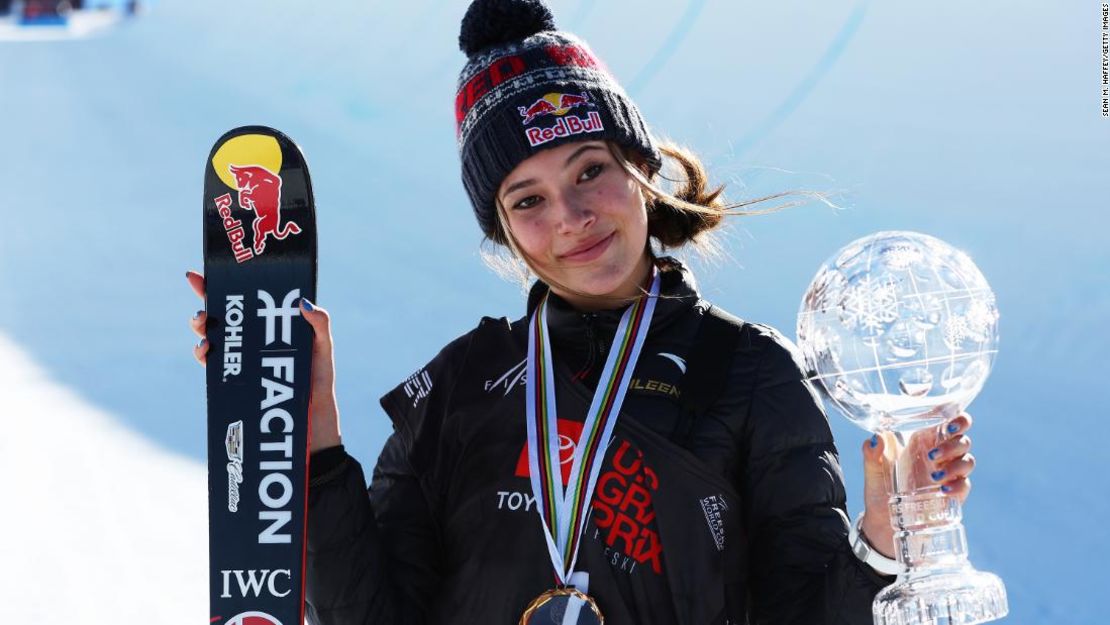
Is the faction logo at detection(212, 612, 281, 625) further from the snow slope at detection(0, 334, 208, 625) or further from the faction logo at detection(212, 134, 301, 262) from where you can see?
the snow slope at detection(0, 334, 208, 625)

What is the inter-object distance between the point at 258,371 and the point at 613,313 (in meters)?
0.57

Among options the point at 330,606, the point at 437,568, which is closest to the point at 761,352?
the point at 437,568

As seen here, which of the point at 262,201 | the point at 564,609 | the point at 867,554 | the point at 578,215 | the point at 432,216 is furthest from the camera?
the point at 432,216

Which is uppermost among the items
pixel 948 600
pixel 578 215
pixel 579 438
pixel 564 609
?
pixel 578 215

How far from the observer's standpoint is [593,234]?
2012 mm

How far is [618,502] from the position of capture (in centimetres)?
195

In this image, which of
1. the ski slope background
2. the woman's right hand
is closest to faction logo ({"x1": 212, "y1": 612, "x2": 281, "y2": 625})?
the woman's right hand

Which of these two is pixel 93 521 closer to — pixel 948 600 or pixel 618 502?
pixel 618 502

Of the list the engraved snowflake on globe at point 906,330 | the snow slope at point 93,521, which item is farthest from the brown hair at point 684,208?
the snow slope at point 93,521

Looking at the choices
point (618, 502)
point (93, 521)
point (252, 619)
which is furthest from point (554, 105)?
point (93, 521)

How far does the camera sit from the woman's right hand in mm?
2092

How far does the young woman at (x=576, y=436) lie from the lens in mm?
1904

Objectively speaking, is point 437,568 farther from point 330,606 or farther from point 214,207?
point 214,207

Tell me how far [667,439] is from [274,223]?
75 centimetres
